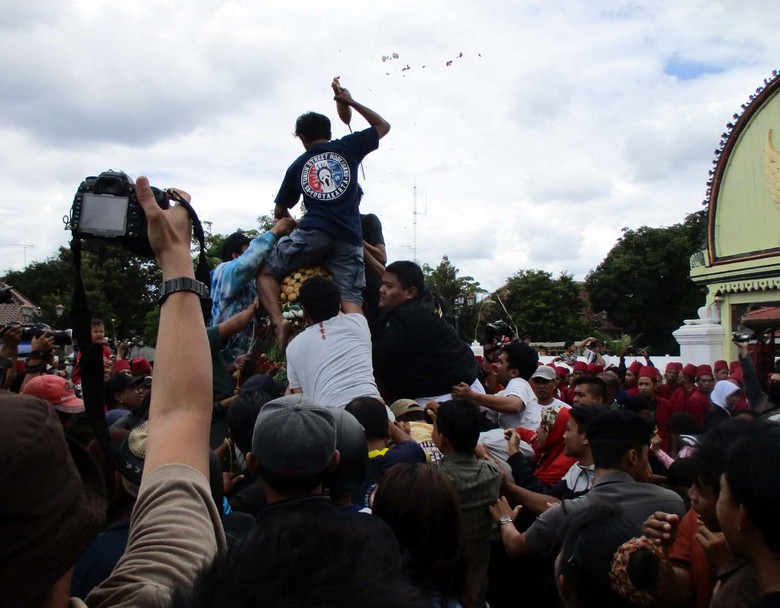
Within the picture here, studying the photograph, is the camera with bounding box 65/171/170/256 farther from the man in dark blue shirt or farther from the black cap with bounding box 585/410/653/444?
the man in dark blue shirt

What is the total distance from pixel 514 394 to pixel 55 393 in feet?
10.5

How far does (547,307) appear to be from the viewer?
58219 millimetres

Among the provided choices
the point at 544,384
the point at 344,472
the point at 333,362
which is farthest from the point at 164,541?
the point at 544,384

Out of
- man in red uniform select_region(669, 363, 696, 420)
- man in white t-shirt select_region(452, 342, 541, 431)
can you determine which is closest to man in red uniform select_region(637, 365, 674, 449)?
man in red uniform select_region(669, 363, 696, 420)

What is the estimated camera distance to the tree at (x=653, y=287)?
1937 inches

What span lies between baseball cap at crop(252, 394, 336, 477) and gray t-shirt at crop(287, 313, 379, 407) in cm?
180

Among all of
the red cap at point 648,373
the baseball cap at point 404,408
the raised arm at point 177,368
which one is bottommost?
the red cap at point 648,373

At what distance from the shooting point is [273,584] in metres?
0.94

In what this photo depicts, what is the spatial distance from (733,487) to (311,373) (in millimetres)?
2873

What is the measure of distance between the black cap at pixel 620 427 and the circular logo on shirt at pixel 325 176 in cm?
284

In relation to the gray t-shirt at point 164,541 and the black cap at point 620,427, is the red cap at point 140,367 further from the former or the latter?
the gray t-shirt at point 164,541

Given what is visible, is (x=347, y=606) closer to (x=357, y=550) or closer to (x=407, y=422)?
(x=357, y=550)

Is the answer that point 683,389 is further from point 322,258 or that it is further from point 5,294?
point 5,294

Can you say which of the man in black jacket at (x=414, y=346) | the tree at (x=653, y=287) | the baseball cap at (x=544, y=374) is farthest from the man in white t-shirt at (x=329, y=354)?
the tree at (x=653, y=287)
